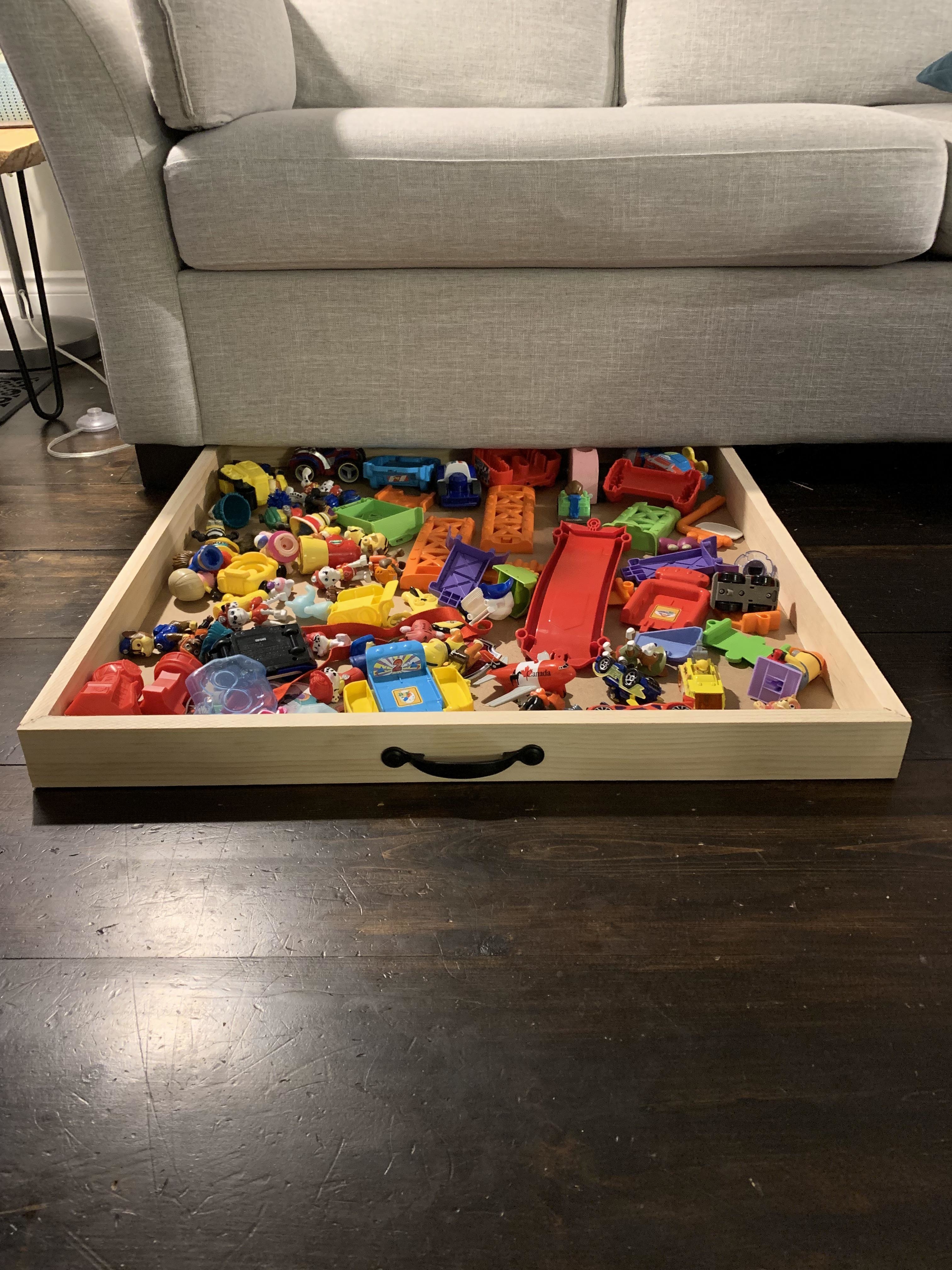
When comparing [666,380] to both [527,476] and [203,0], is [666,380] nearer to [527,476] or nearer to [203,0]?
[527,476]

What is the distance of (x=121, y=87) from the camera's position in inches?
50.1

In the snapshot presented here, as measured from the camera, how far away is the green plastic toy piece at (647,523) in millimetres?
1313

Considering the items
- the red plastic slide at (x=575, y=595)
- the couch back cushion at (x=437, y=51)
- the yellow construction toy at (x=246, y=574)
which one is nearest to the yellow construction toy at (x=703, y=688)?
the red plastic slide at (x=575, y=595)

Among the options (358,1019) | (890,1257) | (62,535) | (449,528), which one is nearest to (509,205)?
(449,528)

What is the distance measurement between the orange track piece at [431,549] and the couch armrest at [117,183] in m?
0.43

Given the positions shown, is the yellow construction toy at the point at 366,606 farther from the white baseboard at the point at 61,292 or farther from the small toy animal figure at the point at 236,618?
the white baseboard at the point at 61,292

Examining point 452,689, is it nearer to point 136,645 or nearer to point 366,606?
point 366,606

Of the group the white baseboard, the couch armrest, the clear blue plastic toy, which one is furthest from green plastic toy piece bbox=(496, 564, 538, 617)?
the white baseboard

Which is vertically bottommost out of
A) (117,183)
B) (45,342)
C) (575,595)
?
(45,342)

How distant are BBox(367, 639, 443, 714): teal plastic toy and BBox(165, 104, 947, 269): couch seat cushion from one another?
25.4 inches

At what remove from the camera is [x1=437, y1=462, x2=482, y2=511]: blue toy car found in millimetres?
1458

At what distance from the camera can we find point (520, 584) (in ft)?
3.79

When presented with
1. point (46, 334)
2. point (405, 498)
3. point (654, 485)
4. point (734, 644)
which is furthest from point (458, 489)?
point (46, 334)

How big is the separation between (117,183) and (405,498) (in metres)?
0.57
